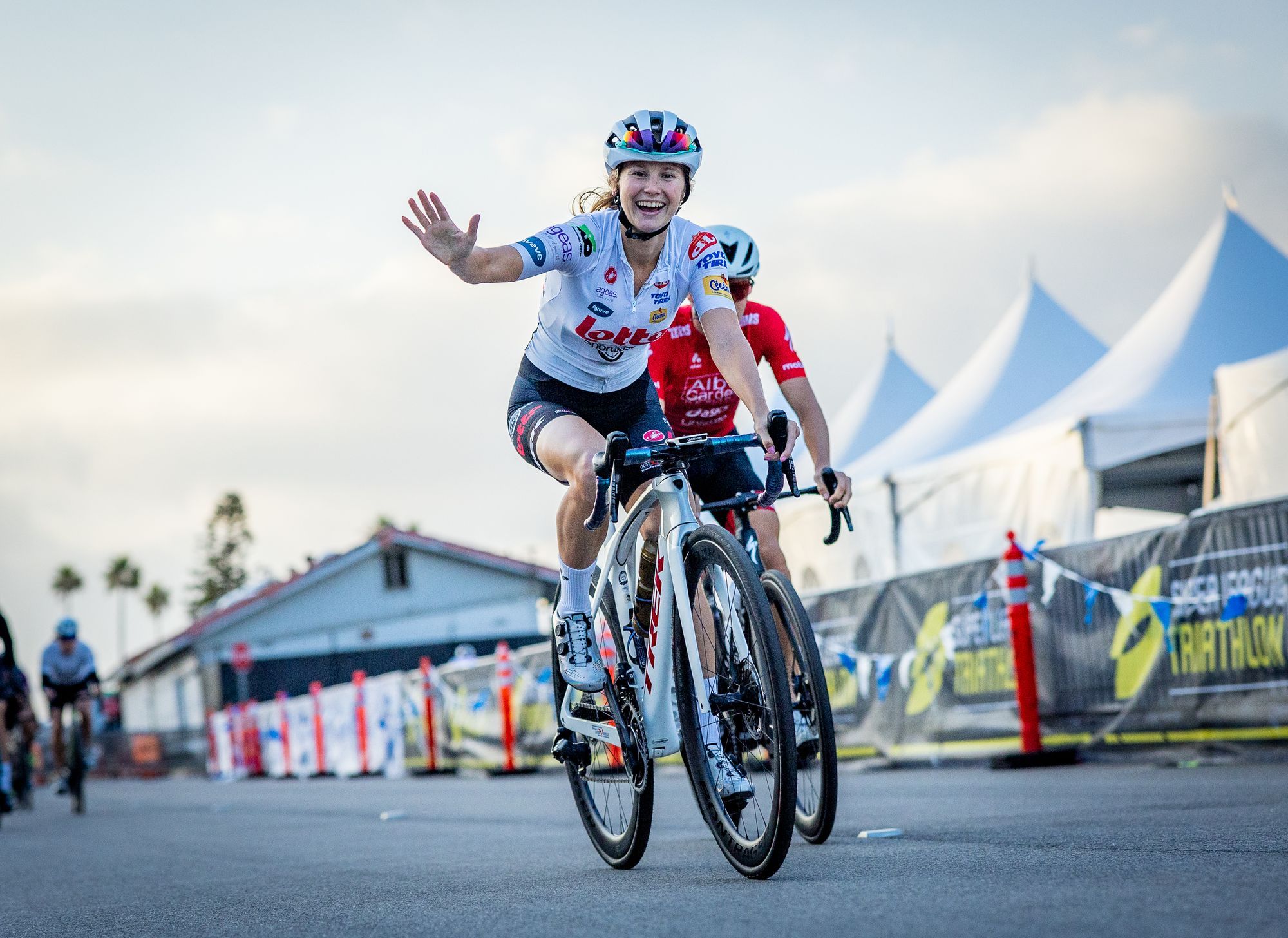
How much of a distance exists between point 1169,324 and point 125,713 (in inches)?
2355

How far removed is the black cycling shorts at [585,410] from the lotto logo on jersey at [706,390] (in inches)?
46.6

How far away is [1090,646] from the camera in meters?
10.4

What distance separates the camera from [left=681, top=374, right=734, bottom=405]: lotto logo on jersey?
660 cm

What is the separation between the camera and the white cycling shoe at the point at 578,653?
491cm

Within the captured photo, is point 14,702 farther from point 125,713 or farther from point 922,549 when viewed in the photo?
point 125,713

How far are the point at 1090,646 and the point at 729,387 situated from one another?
5.15 m

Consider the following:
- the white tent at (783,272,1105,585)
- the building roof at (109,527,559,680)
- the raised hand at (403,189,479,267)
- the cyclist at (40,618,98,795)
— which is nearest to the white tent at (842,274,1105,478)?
the white tent at (783,272,1105,585)

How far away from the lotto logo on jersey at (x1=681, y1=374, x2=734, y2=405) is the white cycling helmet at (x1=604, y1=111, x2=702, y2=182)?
1850 mm

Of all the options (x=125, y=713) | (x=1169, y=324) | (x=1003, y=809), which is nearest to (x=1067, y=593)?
(x=1003, y=809)

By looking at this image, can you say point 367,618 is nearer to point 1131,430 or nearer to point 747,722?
point 1131,430

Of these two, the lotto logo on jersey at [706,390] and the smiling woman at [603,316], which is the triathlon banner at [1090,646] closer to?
the lotto logo on jersey at [706,390]

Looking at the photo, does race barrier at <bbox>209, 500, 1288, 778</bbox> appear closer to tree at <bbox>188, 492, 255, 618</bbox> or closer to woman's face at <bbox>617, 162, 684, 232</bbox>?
woman's face at <bbox>617, 162, 684, 232</bbox>

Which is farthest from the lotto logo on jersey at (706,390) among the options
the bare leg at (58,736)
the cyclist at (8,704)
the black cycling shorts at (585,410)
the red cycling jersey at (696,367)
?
the bare leg at (58,736)

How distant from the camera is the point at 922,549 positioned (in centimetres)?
2034
